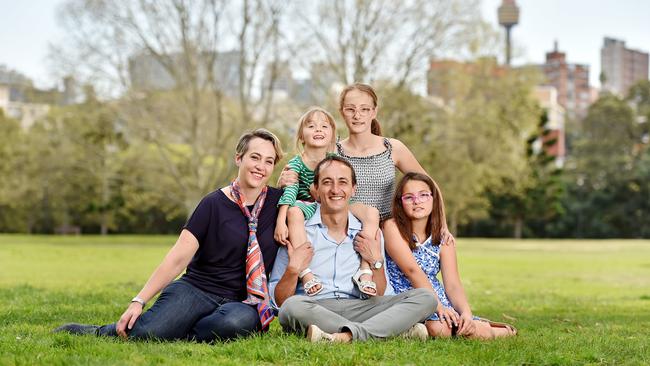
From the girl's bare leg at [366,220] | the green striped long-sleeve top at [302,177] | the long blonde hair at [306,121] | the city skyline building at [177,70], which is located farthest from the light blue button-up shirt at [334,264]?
the city skyline building at [177,70]

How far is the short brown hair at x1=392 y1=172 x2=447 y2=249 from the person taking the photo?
6.66m

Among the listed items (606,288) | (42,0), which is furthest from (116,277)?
(42,0)

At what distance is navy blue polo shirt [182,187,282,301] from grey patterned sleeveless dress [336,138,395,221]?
773 mm

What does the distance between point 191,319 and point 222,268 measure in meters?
0.46

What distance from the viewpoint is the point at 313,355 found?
524 cm

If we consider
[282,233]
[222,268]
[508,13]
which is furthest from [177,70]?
[508,13]

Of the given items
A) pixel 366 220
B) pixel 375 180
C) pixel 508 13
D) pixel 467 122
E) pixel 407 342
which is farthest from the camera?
pixel 508 13

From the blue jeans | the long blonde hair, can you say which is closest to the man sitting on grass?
the blue jeans

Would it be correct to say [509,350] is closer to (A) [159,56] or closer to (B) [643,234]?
(A) [159,56]

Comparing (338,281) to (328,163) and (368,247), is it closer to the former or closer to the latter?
(368,247)

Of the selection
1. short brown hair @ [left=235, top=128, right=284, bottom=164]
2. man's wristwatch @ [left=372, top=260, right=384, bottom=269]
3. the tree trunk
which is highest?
short brown hair @ [left=235, top=128, right=284, bottom=164]

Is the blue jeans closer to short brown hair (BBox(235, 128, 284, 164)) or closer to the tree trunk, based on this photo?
short brown hair (BBox(235, 128, 284, 164))

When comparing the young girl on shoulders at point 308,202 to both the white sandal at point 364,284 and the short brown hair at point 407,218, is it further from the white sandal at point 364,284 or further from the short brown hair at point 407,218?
the short brown hair at point 407,218

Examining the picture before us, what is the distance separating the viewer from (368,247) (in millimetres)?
6250
